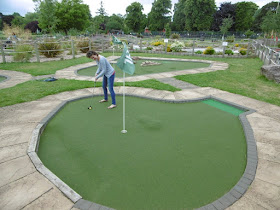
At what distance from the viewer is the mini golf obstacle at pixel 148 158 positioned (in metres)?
2.33

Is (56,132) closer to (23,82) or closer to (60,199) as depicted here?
(60,199)

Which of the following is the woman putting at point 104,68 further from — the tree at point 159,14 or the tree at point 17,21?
the tree at point 17,21

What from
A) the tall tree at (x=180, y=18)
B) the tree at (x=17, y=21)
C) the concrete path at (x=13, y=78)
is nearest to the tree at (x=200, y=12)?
the tall tree at (x=180, y=18)

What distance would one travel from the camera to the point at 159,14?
195 ft

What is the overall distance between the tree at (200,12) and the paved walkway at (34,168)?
50.8 m

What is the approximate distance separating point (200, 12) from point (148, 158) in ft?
180

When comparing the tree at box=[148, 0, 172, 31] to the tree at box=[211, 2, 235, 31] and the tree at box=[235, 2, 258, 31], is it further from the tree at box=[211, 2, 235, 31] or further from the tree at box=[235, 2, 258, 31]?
the tree at box=[235, 2, 258, 31]

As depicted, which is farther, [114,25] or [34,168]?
[114,25]

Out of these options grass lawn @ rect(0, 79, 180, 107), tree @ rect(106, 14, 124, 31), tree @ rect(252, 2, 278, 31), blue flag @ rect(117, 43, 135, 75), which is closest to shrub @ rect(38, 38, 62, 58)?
grass lawn @ rect(0, 79, 180, 107)

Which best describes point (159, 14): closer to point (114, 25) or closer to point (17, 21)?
point (114, 25)

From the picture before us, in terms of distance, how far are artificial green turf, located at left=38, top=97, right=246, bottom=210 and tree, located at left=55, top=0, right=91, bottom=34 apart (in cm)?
3410

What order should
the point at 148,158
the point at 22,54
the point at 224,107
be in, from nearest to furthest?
the point at 148,158, the point at 224,107, the point at 22,54

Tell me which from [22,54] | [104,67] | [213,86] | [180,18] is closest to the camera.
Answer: [104,67]

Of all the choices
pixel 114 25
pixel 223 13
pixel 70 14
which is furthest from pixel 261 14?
pixel 70 14
